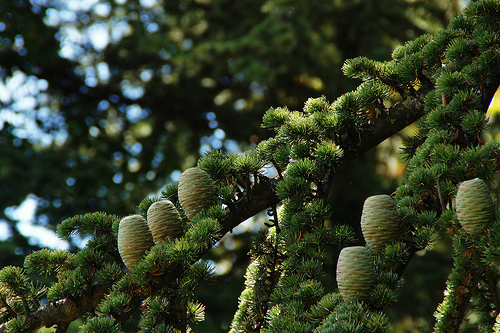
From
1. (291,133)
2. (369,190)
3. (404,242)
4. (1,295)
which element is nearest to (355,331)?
(404,242)

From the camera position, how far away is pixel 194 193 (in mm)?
861

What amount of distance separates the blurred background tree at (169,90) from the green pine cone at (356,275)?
2.37m

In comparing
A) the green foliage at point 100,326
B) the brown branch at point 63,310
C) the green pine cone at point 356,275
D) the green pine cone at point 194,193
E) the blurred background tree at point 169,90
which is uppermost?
the blurred background tree at point 169,90

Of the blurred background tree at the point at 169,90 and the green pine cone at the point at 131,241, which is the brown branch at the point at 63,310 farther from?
the blurred background tree at the point at 169,90

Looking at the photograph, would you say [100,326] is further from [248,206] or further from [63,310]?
[248,206]

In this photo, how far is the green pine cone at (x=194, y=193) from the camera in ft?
2.83

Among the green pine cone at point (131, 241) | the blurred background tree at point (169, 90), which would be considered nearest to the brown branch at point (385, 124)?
the green pine cone at point (131, 241)

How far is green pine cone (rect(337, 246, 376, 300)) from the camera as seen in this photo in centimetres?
69

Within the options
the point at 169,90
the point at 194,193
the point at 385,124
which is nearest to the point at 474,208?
the point at 385,124

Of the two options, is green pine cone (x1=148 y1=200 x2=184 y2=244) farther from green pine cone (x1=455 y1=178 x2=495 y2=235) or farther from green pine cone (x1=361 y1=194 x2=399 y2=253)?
green pine cone (x1=455 y1=178 x2=495 y2=235)

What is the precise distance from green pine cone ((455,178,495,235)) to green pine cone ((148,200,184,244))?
0.48 metres

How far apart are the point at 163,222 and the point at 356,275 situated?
357 mm

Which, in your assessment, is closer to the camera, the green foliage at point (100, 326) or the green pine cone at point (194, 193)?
the green foliage at point (100, 326)

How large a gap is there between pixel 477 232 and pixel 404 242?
124mm
